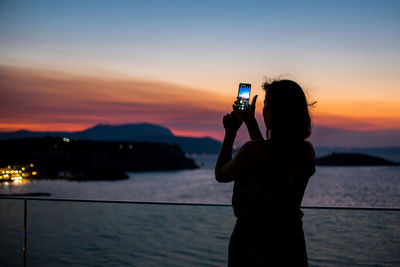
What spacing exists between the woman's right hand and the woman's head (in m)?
0.16

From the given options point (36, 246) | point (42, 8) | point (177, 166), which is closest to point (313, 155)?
point (36, 246)

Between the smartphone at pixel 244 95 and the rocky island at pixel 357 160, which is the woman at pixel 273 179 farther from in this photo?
the rocky island at pixel 357 160

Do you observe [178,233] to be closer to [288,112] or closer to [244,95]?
[244,95]

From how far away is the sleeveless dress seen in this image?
116cm

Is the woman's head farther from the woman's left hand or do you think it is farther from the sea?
the sea

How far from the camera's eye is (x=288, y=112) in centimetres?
118

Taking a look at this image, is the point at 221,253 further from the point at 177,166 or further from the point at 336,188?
the point at 177,166

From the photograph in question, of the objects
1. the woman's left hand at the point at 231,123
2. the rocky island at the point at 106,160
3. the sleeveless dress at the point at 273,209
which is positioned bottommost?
the rocky island at the point at 106,160

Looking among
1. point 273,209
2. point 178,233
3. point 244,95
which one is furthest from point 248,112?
point 178,233

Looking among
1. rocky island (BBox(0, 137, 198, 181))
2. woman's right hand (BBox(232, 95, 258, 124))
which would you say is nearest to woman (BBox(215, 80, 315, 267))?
woman's right hand (BBox(232, 95, 258, 124))

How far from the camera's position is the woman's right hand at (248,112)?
136 cm

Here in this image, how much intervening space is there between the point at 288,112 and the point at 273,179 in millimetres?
232

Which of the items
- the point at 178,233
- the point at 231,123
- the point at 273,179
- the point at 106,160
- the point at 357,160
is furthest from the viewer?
the point at 357,160

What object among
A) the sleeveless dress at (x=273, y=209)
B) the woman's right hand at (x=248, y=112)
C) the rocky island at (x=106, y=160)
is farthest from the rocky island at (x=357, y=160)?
the sleeveless dress at (x=273, y=209)
